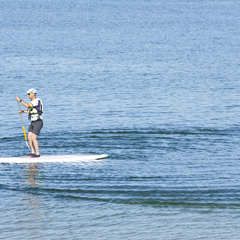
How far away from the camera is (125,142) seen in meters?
18.0

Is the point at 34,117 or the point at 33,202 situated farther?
the point at 34,117

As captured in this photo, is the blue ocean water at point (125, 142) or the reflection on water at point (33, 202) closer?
the reflection on water at point (33, 202)

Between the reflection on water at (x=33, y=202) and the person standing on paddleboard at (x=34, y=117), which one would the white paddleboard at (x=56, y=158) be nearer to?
the person standing on paddleboard at (x=34, y=117)

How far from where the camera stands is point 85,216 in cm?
1149

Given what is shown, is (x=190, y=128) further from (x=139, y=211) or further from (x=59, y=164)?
(x=139, y=211)

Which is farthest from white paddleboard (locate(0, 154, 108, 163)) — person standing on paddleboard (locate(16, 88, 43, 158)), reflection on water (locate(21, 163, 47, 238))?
reflection on water (locate(21, 163, 47, 238))

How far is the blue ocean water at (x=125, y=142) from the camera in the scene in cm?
1132

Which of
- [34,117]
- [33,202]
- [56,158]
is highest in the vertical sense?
[34,117]

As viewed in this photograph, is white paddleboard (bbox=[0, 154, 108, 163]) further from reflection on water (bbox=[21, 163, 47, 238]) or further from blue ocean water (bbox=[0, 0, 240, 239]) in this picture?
reflection on water (bbox=[21, 163, 47, 238])

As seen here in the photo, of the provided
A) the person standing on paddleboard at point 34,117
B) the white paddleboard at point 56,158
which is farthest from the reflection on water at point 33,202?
the person standing on paddleboard at point 34,117

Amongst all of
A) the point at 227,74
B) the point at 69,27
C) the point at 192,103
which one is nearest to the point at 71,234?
the point at 192,103

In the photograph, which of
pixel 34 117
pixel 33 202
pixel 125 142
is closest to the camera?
pixel 33 202

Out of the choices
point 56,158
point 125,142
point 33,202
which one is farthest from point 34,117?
point 125,142

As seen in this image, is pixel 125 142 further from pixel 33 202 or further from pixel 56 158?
pixel 33 202
